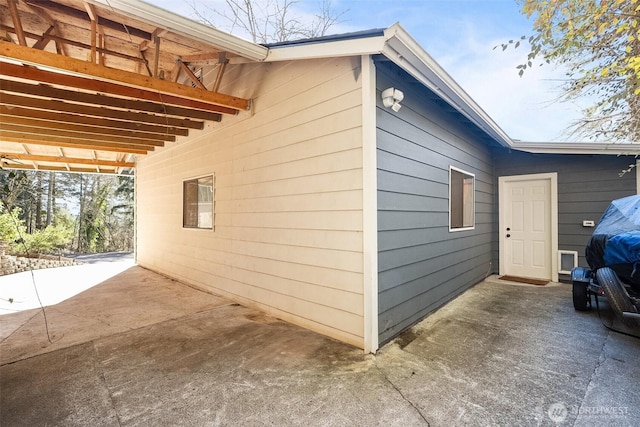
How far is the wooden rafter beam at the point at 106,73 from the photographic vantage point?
253 centimetres

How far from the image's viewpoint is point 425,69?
2904mm

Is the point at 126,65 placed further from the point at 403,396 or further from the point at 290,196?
the point at 403,396

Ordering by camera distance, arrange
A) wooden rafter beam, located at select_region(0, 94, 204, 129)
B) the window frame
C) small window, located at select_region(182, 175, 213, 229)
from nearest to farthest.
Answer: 1. wooden rafter beam, located at select_region(0, 94, 204, 129)
2. the window frame
3. small window, located at select_region(182, 175, 213, 229)

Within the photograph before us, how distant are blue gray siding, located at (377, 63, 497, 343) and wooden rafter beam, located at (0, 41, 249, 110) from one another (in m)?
2.13

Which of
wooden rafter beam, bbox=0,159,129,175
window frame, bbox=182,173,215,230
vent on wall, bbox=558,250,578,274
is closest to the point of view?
window frame, bbox=182,173,215,230

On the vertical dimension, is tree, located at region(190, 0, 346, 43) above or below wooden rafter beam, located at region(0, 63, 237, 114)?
above

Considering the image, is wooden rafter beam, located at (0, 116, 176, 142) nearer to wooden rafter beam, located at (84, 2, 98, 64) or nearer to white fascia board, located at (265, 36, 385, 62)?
wooden rafter beam, located at (84, 2, 98, 64)

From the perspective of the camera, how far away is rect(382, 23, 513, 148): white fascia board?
97.2 inches

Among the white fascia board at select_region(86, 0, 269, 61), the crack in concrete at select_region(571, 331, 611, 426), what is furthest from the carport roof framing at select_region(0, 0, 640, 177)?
the crack in concrete at select_region(571, 331, 611, 426)

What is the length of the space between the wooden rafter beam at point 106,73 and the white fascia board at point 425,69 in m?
2.32

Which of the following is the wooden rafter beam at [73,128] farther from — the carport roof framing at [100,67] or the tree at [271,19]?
the tree at [271,19]

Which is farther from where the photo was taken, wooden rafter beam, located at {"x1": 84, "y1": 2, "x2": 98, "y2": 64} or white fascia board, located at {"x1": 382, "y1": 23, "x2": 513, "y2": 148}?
wooden rafter beam, located at {"x1": 84, "y1": 2, "x2": 98, "y2": 64}

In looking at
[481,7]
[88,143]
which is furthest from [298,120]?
[88,143]

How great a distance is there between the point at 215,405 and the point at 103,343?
6.06 ft
